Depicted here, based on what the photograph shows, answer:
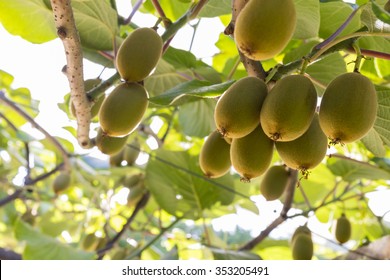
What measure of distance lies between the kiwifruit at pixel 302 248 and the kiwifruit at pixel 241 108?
0.52 meters

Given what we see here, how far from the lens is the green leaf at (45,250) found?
1.08 metres

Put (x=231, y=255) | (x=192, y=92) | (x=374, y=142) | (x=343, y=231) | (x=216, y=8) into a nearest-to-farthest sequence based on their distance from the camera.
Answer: (x=192, y=92)
(x=374, y=142)
(x=216, y=8)
(x=231, y=255)
(x=343, y=231)

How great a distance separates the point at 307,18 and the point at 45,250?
28.9 inches

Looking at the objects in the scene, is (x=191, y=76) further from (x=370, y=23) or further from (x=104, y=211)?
(x=104, y=211)

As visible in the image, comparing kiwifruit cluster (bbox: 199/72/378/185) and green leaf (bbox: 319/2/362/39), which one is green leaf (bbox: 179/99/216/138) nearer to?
green leaf (bbox: 319/2/362/39)

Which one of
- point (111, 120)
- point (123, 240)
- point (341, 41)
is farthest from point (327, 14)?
point (123, 240)

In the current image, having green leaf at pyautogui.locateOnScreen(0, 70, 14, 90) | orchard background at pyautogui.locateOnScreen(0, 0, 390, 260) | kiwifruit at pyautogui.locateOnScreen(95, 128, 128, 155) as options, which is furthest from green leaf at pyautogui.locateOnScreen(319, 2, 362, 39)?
green leaf at pyautogui.locateOnScreen(0, 70, 14, 90)

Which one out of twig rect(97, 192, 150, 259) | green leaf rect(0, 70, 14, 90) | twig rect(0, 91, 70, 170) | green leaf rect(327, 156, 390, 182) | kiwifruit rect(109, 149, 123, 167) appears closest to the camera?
twig rect(0, 91, 70, 170)

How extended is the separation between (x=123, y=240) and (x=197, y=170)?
0.43 m

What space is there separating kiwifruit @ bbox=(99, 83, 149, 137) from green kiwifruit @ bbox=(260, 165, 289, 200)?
0.40m

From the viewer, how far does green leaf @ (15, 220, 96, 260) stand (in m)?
1.08

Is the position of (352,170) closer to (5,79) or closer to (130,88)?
(130,88)

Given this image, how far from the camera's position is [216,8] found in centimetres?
104

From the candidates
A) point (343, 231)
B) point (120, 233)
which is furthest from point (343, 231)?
point (120, 233)
